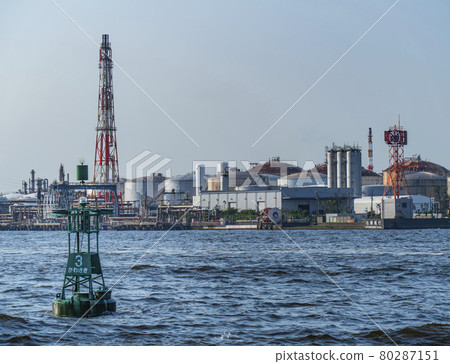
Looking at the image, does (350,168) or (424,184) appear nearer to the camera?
(350,168)

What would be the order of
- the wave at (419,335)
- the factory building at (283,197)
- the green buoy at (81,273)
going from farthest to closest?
the factory building at (283,197)
the green buoy at (81,273)
the wave at (419,335)

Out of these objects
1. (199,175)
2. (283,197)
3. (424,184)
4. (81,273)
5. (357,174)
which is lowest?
(81,273)

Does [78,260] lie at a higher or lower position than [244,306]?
higher

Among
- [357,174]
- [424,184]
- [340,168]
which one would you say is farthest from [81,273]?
[424,184]

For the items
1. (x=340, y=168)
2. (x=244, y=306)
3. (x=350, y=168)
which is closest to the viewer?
(x=244, y=306)

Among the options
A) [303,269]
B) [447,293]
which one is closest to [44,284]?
[303,269]

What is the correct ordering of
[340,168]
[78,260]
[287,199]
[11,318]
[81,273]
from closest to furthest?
[81,273] → [78,260] → [11,318] → [287,199] → [340,168]

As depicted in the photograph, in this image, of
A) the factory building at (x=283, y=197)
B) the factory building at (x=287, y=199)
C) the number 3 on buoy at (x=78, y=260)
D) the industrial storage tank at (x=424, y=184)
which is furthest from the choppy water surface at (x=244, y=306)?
the industrial storage tank at (x=424, y=184)

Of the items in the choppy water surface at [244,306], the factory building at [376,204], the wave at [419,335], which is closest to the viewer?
the wave at [419,335]

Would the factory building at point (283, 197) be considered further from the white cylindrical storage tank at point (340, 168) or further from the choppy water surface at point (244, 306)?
the choppy water surface at point (244, 306)

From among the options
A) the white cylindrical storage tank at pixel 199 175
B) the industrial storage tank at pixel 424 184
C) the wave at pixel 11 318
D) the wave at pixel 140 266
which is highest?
the white cylindrical storage tank at pixel 199 175

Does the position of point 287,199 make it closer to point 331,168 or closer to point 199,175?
point 331,168

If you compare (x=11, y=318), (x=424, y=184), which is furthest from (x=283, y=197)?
(x=11, y=318)

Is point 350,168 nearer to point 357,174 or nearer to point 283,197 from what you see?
point 357,174
